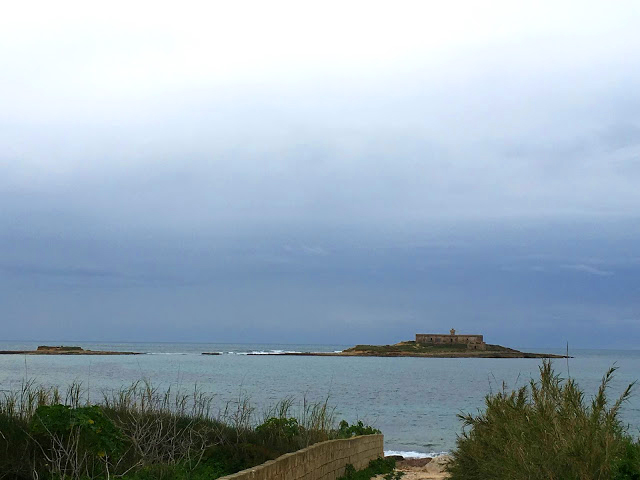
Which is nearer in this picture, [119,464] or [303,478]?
[119,464]

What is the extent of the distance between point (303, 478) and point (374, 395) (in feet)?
163

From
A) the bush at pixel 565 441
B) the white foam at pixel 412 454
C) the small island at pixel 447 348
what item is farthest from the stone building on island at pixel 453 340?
the bush at pixel 565 441

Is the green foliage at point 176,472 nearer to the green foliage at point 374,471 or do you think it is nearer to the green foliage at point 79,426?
the green foliage at point 79,426

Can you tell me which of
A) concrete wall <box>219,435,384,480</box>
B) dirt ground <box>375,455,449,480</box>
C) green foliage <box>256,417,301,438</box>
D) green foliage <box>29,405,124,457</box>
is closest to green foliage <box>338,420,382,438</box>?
concrete wall <box>219,435,384,480</box>

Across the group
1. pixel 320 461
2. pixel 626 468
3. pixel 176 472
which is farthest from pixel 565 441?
pixel 320 461

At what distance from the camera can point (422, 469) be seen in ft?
74.0

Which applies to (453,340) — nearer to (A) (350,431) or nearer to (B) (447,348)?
(B) (447,348)

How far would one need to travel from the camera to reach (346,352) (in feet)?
611

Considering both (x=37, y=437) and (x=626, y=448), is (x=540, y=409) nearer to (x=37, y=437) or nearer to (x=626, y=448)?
(x=626, y=448)

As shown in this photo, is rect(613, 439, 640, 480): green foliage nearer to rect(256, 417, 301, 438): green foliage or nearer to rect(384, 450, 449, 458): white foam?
rect(256, 417, 301, 438): green foliage

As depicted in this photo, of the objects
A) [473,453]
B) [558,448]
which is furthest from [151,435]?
[558,448]

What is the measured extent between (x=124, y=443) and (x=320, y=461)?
13.0 ft

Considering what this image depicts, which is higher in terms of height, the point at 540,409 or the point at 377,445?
the point at 540,409

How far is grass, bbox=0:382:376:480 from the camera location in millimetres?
9609
